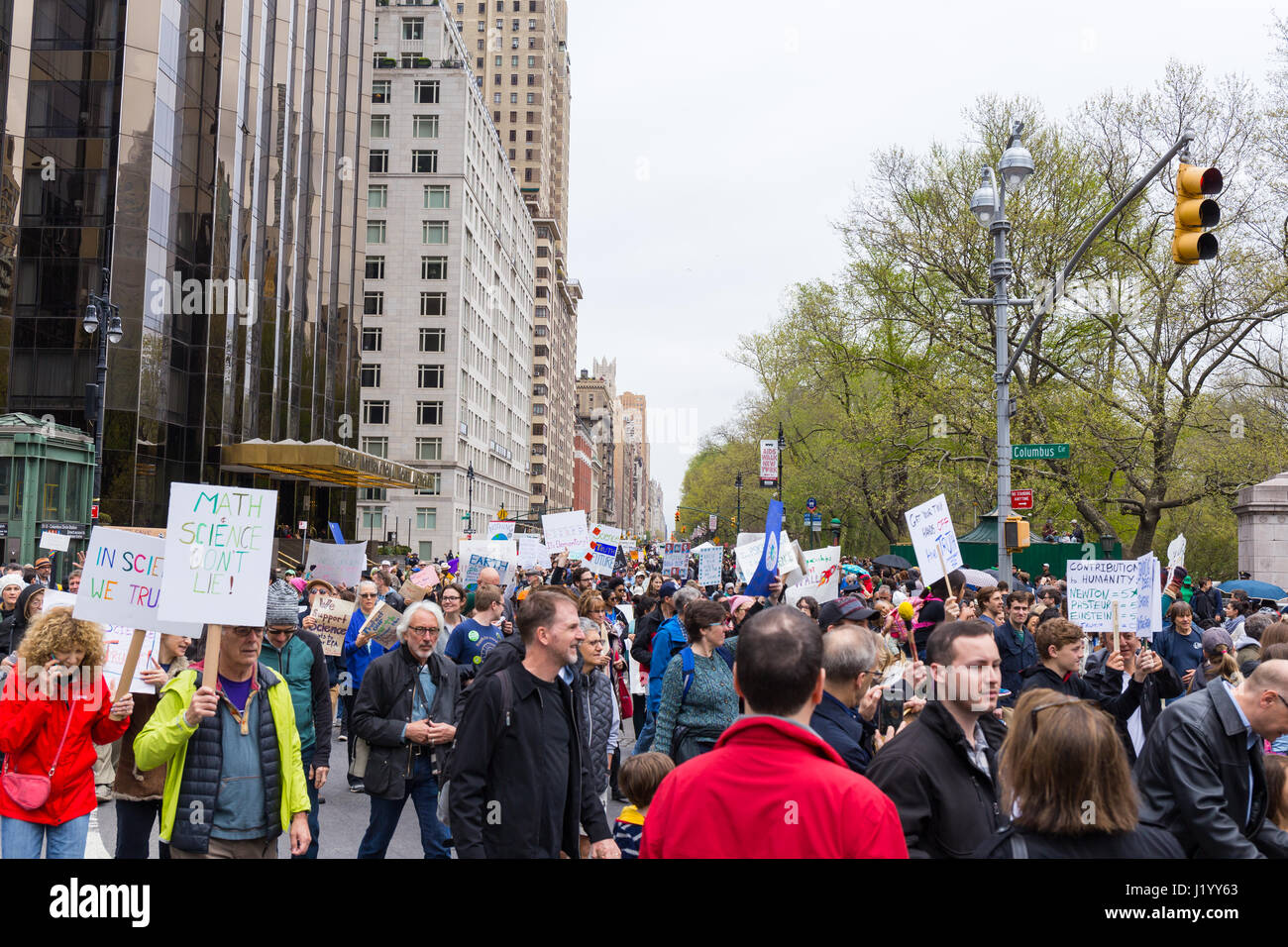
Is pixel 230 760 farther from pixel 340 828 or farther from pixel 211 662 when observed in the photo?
pixel 340 828

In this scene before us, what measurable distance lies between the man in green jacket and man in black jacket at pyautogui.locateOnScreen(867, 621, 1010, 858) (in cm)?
279

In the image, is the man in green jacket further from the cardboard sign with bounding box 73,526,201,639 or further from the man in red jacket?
the man in red jacket

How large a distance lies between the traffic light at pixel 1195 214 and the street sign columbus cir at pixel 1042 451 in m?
6.01

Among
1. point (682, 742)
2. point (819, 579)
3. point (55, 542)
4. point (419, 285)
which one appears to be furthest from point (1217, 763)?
point (419, 285)

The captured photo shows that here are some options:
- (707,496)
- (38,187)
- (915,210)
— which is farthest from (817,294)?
(707,496)

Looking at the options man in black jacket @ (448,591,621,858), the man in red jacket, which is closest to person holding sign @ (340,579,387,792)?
man in black jacket @ (448,591,621,858)

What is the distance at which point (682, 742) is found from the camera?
21.8 ft

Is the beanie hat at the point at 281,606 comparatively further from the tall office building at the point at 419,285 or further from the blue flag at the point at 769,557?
the tall office building at the point at 419,285

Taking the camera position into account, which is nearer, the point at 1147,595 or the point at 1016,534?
the point at 1147,595

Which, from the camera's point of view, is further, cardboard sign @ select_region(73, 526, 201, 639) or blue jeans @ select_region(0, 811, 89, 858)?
cardboard sign @ select_region(73, 526, 201, 639)

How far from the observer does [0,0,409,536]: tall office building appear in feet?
111

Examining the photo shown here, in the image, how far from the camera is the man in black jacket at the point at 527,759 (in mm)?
4395

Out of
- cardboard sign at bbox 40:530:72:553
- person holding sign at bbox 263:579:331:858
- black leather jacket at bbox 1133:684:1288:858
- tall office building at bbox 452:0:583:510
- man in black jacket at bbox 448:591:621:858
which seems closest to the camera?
black leather jacket at bbox 1133:684:1288:858

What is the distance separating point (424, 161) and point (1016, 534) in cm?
6756
